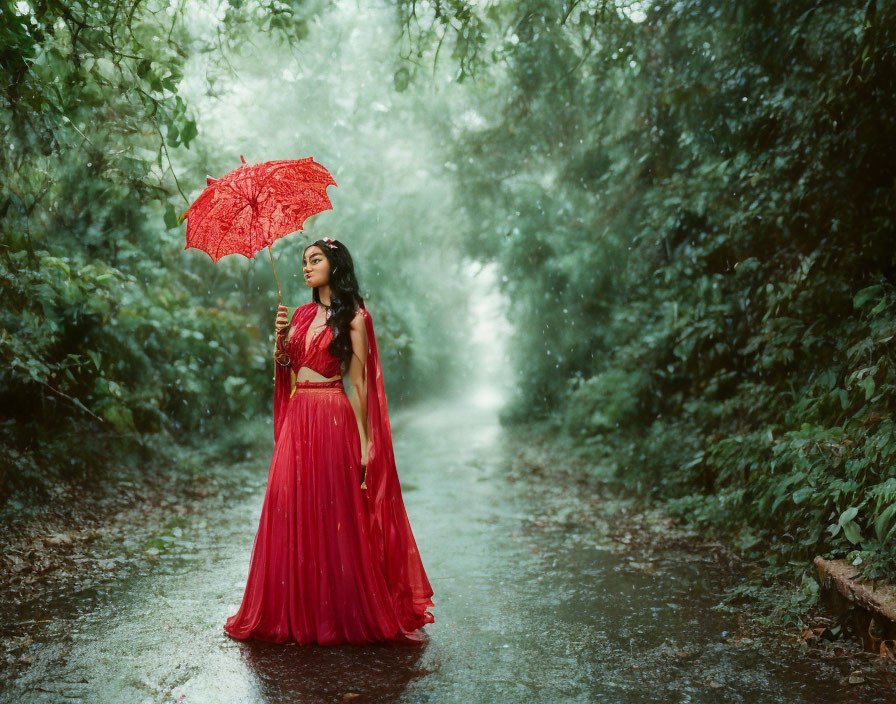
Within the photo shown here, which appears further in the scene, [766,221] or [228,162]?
[228,162]

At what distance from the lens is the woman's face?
4535mm

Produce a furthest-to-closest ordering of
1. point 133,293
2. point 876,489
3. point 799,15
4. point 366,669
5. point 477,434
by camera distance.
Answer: point 477,434
point 133,293
point 799,15
point 876,489
point 366,669

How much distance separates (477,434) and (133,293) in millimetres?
10794

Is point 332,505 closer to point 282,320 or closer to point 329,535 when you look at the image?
point 329,535

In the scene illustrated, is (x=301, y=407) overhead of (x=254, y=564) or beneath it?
overhead

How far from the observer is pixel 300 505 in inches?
176

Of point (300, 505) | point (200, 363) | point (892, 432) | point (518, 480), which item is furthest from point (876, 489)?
point (200, 363)

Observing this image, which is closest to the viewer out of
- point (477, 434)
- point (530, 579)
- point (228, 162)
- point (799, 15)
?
point (530, 579)

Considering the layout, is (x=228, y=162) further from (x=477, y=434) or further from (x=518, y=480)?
(x=477, y=434)

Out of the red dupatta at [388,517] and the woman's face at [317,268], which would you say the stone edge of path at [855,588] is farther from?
the woman's face at [317,268]

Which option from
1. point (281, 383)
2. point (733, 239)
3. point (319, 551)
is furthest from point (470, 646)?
point (733, 239)

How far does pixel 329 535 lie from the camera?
4445 mm

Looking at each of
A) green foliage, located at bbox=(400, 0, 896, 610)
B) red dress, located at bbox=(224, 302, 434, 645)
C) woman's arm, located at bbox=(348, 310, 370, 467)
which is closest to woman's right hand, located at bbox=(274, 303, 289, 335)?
red dress, located at bbox=(224, 302, 434, 645)

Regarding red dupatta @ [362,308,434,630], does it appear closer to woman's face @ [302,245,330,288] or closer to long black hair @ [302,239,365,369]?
long black hair @ [302,239,365,369]
